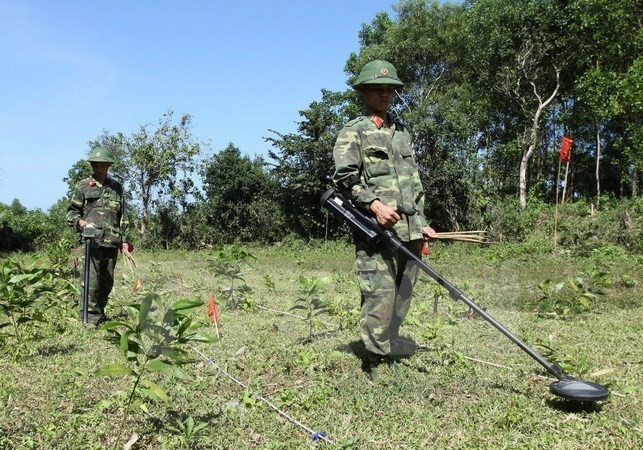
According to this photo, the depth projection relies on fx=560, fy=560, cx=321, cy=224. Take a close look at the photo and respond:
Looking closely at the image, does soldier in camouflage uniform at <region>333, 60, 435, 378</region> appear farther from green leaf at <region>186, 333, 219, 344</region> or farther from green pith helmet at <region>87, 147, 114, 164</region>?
green pith helmet at <region>87, 147, 114, 164</region>

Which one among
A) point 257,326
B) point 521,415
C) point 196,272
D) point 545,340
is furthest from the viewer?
point 196,272

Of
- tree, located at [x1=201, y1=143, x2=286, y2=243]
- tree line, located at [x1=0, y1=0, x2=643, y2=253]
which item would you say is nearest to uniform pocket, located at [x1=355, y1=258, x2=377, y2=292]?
tree line, located at [x1=0, y1=0, x2=643, y2=253]

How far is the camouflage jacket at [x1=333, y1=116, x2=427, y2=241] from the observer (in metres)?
3.54

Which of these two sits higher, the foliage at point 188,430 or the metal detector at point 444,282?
the metal detector at point 444,282

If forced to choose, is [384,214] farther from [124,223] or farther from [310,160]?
[310,160]

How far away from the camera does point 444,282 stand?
333 centimetres

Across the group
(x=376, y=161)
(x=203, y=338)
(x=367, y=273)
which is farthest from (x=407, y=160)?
(x=203, y=338)

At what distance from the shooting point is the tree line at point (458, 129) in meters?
17.5

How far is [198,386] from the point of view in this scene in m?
3.54

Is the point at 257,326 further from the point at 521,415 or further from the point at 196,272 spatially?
the point at 196,272

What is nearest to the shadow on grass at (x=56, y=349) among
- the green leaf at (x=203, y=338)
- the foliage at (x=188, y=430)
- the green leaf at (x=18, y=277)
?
the green leaf at (x=18, y=277)

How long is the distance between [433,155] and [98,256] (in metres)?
14.9

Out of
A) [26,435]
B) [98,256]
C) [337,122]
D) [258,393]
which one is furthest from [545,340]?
[337,122]

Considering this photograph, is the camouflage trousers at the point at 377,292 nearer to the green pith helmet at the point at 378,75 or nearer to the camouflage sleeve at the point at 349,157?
the camouflage sleeve at the point at 349,157
